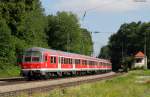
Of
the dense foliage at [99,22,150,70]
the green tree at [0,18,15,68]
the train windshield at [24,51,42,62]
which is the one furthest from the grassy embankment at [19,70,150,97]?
the dense foliage at [99,22,150,70]

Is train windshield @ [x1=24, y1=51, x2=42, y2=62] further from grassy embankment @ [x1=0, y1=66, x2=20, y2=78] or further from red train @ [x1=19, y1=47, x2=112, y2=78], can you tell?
grassy embankment @ [x1=0, y1=66, x2=20, y2=78]

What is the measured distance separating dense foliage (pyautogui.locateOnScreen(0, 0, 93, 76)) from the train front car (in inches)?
507

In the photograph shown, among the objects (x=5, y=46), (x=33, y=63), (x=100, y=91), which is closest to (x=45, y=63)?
(x=33, y=63)

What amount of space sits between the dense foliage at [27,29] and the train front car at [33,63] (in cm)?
1289

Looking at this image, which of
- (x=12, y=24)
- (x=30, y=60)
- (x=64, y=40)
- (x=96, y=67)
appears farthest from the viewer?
(x=64, y=40)

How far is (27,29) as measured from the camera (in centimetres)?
7994

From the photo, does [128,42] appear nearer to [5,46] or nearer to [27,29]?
[27,29]

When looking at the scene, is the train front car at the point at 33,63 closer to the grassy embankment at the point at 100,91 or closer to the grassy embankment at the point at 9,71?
the grassy embankment at the point at 100,91

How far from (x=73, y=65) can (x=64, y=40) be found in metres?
53.1

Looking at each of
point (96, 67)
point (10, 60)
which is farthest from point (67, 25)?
point (10, 60)

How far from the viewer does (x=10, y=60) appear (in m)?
62.2

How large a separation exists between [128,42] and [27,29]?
278 feet

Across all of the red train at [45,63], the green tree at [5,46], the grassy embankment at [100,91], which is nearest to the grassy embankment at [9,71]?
the green tree at [5,46]

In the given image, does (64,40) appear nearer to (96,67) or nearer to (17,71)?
(96,67)
